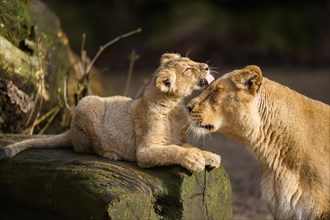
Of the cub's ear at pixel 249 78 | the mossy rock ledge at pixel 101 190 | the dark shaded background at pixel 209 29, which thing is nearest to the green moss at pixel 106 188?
the mossy rock ledge at pixel 101 190

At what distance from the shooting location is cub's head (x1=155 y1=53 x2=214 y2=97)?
513cm

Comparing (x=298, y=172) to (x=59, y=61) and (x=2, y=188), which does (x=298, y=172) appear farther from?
(x=59, y=61)

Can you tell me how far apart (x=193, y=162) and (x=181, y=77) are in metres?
0.65

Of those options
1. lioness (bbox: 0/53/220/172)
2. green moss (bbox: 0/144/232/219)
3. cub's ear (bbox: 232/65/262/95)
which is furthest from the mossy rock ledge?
cub's ear (bbox: 232/65/262/95)

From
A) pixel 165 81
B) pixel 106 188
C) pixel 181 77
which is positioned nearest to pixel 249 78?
pixel 181 77

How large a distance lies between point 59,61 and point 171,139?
2.60 meters

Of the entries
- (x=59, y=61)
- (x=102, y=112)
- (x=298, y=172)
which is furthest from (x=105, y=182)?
(x=59, y=61)

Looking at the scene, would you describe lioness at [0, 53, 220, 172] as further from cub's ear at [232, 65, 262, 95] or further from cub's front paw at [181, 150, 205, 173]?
cub's ear at [232, 65, 262, 95]

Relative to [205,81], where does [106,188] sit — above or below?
below

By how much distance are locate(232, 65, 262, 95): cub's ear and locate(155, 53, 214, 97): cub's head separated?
11.8 inches

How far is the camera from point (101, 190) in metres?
4.66

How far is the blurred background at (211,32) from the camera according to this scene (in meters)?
17.1

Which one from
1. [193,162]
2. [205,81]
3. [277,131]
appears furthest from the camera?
[277,131]

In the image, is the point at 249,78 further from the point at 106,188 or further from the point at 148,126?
the point at 106,188
